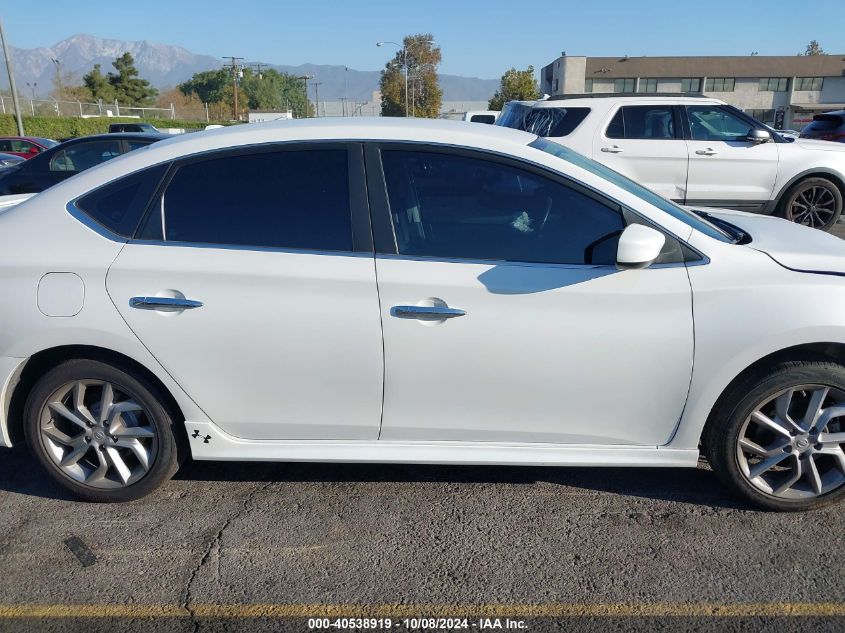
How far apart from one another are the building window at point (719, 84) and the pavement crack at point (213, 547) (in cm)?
6959

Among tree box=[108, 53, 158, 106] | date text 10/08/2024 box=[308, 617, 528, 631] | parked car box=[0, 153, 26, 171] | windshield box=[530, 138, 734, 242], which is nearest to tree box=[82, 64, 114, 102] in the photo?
tree box=[108, 53, 158, 106]

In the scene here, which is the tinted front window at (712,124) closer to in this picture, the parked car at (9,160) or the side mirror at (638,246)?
the side mirror at (638,246)

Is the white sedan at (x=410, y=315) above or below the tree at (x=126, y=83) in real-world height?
below

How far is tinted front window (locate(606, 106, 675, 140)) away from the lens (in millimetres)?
8914

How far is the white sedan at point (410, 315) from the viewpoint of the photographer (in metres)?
2.88

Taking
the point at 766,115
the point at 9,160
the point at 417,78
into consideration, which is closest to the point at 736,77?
the point at 766,115

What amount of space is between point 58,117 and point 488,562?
48.0 m

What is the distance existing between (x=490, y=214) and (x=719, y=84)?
229ft

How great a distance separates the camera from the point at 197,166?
3.09 metres

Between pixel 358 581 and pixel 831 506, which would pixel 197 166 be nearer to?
pixel 358 581

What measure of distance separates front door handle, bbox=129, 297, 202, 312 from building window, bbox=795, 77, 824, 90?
73.8m

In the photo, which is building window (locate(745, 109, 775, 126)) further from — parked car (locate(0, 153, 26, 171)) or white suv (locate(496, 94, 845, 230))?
parked car (locate(0, 153, 26, 171))

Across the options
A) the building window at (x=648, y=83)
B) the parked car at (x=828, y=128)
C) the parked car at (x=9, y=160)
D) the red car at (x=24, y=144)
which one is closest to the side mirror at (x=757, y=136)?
the parked car at (x=828, y=128)

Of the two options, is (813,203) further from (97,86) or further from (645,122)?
(97,86)
